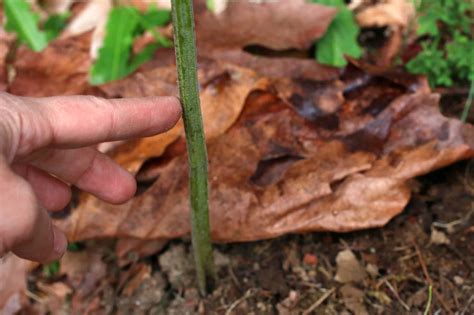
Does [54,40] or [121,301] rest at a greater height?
[54,40]

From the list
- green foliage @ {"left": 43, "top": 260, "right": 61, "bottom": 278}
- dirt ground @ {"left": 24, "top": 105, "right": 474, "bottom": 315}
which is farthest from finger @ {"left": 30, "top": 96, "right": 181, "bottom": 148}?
green foliage @ {"left": 43, "top": 260, "right": 61, "bottom": 278}

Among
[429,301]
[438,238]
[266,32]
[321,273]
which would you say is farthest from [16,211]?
[266,32]

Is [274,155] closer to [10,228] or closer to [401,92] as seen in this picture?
[401,92]

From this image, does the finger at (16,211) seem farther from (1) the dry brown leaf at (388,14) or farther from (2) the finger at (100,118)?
(1) the dry brown leaf at (388,14)

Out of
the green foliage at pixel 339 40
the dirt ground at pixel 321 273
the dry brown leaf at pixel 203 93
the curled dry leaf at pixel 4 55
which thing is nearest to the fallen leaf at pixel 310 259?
the dirt ground at pixel 321 273

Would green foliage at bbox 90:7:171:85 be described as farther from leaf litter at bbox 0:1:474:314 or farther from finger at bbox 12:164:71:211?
finger at bbox 12:164:71:211

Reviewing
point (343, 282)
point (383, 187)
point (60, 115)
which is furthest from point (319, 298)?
point (60, 115)
